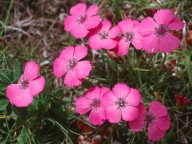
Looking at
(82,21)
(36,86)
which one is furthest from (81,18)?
(36,86)

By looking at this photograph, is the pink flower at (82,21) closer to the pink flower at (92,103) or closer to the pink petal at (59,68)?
the pink petal at (59,68)

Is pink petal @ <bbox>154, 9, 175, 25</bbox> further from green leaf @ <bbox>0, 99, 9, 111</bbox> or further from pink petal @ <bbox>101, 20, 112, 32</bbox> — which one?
green leaf @ <bbox>0, 99, 9, 111</bbox>

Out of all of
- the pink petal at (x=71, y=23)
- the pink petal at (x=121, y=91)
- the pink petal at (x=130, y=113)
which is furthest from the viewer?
the pink petal at (x=71, y=23)

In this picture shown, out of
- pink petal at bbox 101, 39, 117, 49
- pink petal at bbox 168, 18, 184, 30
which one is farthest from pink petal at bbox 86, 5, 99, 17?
pink petal at bbox 168, 18, 184, 30

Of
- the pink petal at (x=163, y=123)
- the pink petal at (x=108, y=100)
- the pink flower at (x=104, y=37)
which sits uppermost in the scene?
the pink flower at (x=104, y=37)

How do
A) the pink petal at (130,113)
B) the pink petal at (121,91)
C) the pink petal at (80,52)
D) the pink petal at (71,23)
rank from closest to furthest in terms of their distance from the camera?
the pink petal at (130,113)
the pink petal at (121,91)
the pink petal at (80,52)
the pink petal at (71,23)

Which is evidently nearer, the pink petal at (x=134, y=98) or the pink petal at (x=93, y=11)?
the pink petal at (x=134, y=98)

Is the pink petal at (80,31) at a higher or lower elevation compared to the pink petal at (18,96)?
higher

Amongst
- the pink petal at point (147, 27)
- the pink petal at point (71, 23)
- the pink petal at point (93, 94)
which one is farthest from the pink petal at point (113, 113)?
the pink petal at point (71, 23)

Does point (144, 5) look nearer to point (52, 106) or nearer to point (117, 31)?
point (117, 31)
